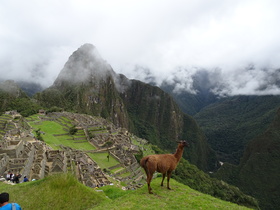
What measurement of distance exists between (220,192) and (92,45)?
180 meters

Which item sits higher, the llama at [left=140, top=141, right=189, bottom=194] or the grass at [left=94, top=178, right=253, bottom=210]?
the llama at [left=140, top=141, right=189, bottom=194]

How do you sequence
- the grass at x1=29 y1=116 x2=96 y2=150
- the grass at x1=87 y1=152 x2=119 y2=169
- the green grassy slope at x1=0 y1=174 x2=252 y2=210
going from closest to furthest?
1. the green grassy slope at x1=0 y1=174 x2=252 y2=210
2. the grass at x1=87 y1=152 x2=119 y2=169
3. the grass at x1=29 y1=116 x2=96 y2=150

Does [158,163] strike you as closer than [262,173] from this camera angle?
Yes

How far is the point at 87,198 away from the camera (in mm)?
9547

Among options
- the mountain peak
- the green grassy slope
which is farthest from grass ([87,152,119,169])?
the mountain peak

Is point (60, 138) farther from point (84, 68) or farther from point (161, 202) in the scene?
point (84, 68)

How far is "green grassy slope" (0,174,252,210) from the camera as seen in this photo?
7957mm

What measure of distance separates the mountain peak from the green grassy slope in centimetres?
15027

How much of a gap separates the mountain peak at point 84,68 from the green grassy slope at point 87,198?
493 ft

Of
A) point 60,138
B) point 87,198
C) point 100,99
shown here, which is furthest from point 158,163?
point 100,99

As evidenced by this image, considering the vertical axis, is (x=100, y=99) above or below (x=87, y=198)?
above

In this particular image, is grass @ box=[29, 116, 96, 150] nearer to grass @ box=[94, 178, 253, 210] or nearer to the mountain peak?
grass @ box=[94, 178, 253, 210]

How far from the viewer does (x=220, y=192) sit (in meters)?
44.6

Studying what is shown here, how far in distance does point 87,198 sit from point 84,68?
16498 cm
